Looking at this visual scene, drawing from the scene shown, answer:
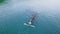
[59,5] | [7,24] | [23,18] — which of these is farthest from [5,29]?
[59,5]

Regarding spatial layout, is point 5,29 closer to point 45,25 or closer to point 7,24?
point 7,24

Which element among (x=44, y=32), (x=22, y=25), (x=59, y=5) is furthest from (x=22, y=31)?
(x=59, y=5)

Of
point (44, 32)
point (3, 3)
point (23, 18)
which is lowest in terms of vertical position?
point (44, 32)

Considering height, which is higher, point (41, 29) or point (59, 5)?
point (59, 5)

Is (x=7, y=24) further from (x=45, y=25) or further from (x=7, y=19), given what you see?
(x=45, y=25)
